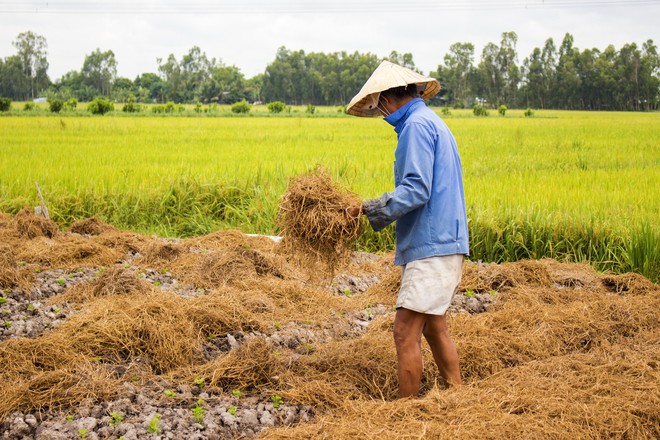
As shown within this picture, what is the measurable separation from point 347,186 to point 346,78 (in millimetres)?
87935

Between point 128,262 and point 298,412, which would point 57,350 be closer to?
point 298,412

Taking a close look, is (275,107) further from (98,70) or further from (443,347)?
(98,70)

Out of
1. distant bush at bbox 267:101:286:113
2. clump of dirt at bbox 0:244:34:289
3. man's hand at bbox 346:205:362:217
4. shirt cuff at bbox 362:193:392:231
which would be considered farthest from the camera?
distant bush at bbox 267:101:286:113

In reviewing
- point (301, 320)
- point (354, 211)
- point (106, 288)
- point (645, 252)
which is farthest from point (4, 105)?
point (354, 211)

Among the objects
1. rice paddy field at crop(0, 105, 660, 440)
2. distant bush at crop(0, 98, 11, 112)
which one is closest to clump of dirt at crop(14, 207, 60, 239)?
rice paddy field at crop(0, 105, 660, 440)

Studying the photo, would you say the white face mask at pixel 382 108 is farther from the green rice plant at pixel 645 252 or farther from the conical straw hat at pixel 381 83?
the green rice plant at pixel 645 252

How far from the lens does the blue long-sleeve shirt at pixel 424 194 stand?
2996 mm

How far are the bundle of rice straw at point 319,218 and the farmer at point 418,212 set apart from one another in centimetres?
24

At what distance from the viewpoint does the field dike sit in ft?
9.91

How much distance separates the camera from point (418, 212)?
10.2 ft

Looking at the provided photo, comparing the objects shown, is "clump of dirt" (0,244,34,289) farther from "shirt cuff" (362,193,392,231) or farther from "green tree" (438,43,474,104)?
"green tree" (438,43,474,104)

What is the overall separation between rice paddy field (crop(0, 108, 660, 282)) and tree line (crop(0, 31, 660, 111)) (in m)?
70.0

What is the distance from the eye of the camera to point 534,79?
9069cm

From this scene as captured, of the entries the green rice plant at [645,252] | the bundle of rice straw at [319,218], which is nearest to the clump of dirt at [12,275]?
the bundle of rice straw at [319,218]
